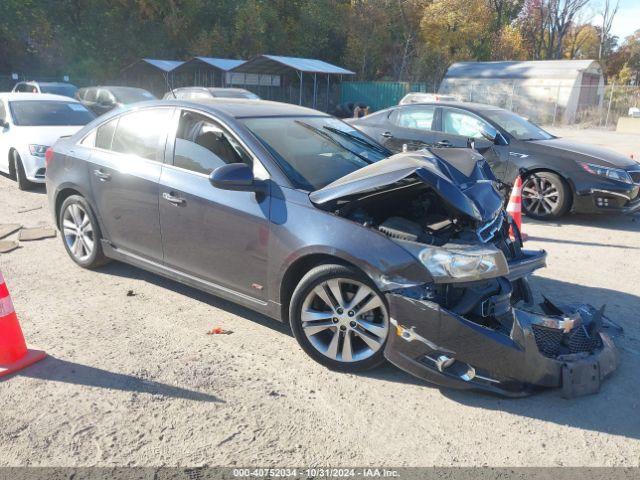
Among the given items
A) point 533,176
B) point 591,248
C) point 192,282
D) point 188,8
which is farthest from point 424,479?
point 188,8

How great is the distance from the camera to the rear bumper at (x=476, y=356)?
9.86ft

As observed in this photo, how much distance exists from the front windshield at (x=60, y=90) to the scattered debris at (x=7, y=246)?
41.3 feet

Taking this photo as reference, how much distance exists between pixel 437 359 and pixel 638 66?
2696 inches

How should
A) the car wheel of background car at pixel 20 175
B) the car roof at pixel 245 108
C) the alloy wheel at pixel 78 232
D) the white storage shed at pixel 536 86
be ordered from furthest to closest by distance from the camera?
the white storage shed at pixel 536 86
the car wheel of background car at pixel 20 175
the alloy wheel at pixel 78 232
the car roof at pixel 245 108

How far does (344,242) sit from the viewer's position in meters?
3.29

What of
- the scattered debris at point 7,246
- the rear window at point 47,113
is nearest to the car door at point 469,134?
the scattered debris at point 7,246

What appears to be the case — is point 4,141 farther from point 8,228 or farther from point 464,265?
point 464,265

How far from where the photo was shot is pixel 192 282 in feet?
13.9

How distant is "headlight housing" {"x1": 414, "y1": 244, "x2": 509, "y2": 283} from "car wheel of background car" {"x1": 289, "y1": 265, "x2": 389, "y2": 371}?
0.38 m

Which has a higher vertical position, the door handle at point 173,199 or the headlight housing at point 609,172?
the door handle at point 173,199

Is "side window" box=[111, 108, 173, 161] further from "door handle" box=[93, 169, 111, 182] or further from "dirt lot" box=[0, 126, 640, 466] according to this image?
"dirt lot" box=[0, 126, 640, 466]

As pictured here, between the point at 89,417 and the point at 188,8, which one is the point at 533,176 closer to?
the point at 89,417

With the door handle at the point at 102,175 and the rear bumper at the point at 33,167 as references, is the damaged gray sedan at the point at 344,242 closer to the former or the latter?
the door handle at the point at 102,175

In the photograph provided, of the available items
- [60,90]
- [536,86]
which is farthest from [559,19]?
[60,90]
